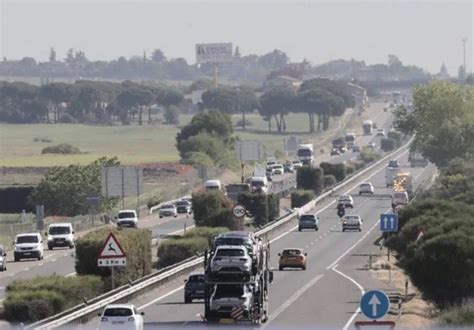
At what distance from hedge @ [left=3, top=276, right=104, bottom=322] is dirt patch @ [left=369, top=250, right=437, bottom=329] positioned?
9.02m

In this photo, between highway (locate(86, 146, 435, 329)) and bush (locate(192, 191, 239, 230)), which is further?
bush (locate(192, 191, 239, 230))

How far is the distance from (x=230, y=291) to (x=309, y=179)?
87.3 metres

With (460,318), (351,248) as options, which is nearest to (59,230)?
(351,248)

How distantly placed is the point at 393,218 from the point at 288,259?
19.5 feet

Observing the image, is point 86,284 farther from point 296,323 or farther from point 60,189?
→ point 60,189

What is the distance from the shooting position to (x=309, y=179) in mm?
125938

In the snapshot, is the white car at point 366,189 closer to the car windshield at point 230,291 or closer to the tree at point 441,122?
the tree at point 441,122

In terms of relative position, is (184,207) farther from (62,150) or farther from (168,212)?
(62,150)

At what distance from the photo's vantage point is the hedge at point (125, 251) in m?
51.2

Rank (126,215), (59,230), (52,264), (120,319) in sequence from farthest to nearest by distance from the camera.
Answer: (126,215), (59,230), (52,264), (120,319)

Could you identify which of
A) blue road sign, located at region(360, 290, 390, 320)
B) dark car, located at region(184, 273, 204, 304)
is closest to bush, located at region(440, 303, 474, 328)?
blue road sign, located at region(360, 290, 390, 320)

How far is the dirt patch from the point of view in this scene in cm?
4236

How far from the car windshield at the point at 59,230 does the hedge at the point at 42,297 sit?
2749 cm

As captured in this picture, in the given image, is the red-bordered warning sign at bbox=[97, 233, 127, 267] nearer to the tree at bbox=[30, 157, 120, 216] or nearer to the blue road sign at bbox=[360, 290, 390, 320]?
the blue road sign at bbox=[360, 290, 390, 320]
